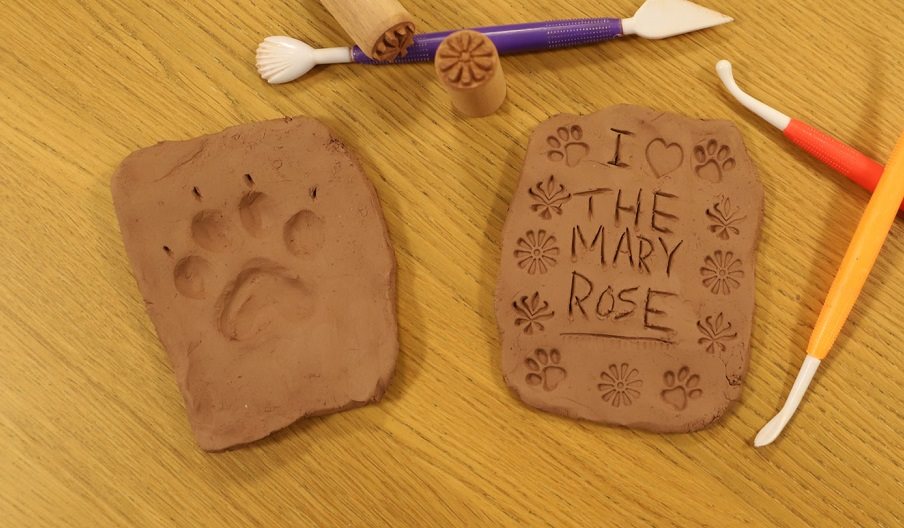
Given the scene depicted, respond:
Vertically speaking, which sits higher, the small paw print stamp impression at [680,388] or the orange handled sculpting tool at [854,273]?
the orange handled sculpting tool at [854,273]

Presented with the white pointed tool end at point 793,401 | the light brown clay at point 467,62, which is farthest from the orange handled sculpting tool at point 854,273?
the light brown clay at point 467,62

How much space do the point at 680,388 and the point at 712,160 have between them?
0.23 meters

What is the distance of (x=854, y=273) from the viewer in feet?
2.41

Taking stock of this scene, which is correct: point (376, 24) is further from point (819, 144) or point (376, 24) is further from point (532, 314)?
point (819, 144)

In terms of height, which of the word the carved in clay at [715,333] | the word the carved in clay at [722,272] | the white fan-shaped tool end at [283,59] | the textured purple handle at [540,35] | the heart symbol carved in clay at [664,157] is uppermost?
the textured purple handle at [540,35]

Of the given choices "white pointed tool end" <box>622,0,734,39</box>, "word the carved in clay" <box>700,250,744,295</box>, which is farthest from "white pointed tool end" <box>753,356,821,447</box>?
"white pointed tool end" <box>622,0,734,39</box>

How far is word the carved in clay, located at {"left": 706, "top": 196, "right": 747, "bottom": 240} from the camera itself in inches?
29.9

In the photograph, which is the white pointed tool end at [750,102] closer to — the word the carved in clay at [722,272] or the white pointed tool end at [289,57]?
the word the carved in clay at [722,272]

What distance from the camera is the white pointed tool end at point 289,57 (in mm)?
817

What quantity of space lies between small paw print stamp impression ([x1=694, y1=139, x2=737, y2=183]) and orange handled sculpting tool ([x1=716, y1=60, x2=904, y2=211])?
0.19 feet

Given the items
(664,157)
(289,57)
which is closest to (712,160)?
(664,157)

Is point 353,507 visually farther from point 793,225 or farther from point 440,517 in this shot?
point 793,225

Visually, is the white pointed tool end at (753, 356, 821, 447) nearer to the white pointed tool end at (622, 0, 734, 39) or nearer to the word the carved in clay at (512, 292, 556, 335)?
the word the carved in clay at (512, 292, 556, 335)

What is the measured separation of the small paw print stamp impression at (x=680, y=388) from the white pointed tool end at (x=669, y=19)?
1.15 feet
